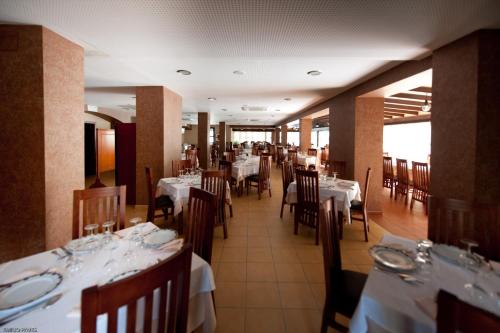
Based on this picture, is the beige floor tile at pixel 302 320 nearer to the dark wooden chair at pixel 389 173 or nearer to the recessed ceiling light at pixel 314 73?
the recessed ceiling light at pixel 314 73

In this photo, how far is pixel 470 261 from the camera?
45.3 inches

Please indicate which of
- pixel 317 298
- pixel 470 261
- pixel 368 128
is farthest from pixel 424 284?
pixel 368 128

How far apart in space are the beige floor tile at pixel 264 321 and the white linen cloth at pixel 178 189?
1633 mm

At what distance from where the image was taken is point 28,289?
90 cm

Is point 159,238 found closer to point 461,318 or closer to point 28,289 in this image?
point 28,289

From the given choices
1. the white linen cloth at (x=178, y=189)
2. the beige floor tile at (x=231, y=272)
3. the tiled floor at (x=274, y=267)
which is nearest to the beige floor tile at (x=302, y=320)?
the tiled floor at (x=274, y=267)

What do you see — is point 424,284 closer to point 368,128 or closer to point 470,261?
point 470,261

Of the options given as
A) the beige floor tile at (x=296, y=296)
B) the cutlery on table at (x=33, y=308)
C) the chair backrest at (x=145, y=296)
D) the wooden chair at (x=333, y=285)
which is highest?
the chair backrest at (x=145, y=296)

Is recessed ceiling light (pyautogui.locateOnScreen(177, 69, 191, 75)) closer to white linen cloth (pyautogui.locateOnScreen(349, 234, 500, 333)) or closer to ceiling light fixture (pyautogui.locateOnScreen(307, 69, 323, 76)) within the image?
ceiling light fixture (pyautogui.locateOnScreen(307, 69, 323, 76))

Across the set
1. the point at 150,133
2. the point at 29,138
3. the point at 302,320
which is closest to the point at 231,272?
the point at 302,320

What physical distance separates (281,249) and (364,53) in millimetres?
2351

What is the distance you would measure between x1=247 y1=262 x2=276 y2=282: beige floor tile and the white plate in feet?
3.55

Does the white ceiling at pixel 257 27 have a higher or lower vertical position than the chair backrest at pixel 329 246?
higher

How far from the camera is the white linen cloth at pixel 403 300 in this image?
0.84 metres
